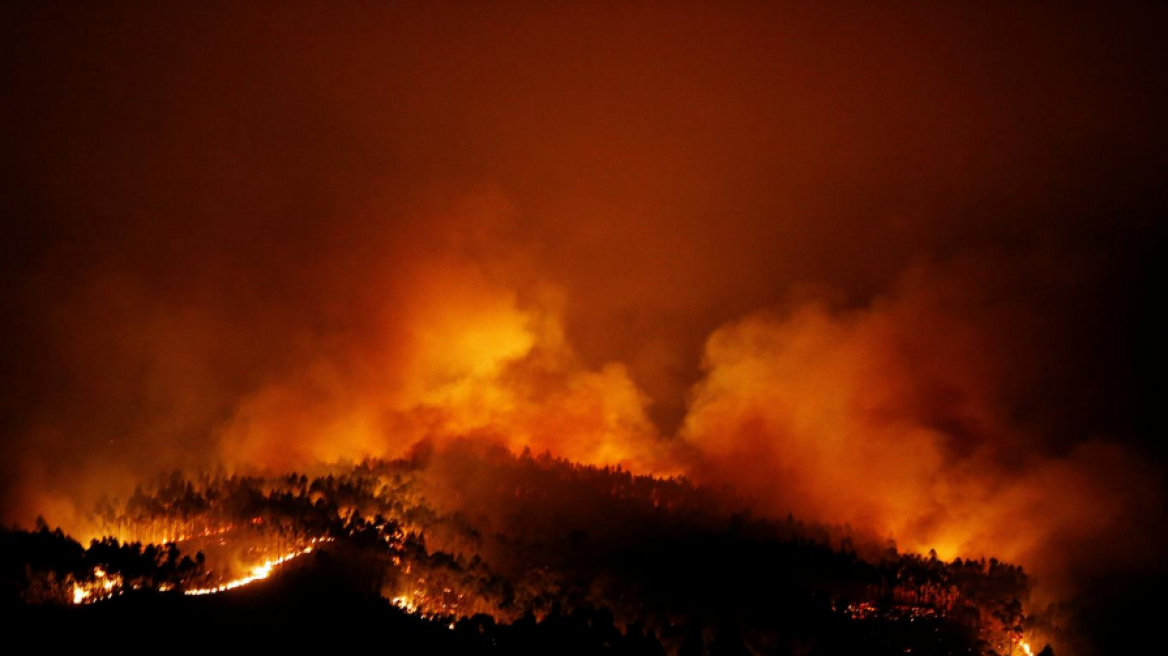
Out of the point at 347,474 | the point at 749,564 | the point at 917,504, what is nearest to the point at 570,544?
the point at 749,564

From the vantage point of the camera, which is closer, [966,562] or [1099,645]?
[1099,645]

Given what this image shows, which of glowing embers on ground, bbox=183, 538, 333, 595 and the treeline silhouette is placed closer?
glowing embers on ground, bbox=183, 538, 333, 595

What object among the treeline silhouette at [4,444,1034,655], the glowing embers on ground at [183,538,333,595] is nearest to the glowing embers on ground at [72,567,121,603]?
the treeline silhouette at [4,444,1034,655]

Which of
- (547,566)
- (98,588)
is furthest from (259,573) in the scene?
(547,566)

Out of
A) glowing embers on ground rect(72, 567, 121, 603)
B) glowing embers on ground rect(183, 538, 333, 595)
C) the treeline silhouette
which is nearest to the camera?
glowing embers on ground rect(72, 567, 121, 603)

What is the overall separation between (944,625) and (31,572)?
22480mm

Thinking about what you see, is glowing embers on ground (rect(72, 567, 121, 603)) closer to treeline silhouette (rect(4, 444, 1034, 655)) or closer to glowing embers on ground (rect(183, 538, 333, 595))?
treeline silhouette (rect(4, 444, 1034, 655))

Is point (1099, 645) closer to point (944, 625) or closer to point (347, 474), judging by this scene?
point (944, 625)

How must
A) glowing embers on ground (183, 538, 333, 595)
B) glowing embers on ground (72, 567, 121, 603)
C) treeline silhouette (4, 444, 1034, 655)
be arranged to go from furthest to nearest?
treeline silhouette (4, 444, 1034, 655)
glowing embers on ground (183, 538, 333, 595)
glowing embers on ground (72, 567, 121, 603)

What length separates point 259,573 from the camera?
26.0 metres

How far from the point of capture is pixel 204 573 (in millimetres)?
25375

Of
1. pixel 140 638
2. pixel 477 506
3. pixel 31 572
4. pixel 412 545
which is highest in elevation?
pixel 477 506

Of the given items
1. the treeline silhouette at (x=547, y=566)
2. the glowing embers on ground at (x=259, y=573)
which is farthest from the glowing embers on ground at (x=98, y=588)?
the glowing embers on ground at (x=259, y=573)

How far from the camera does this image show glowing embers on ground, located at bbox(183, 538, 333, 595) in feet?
80.8
